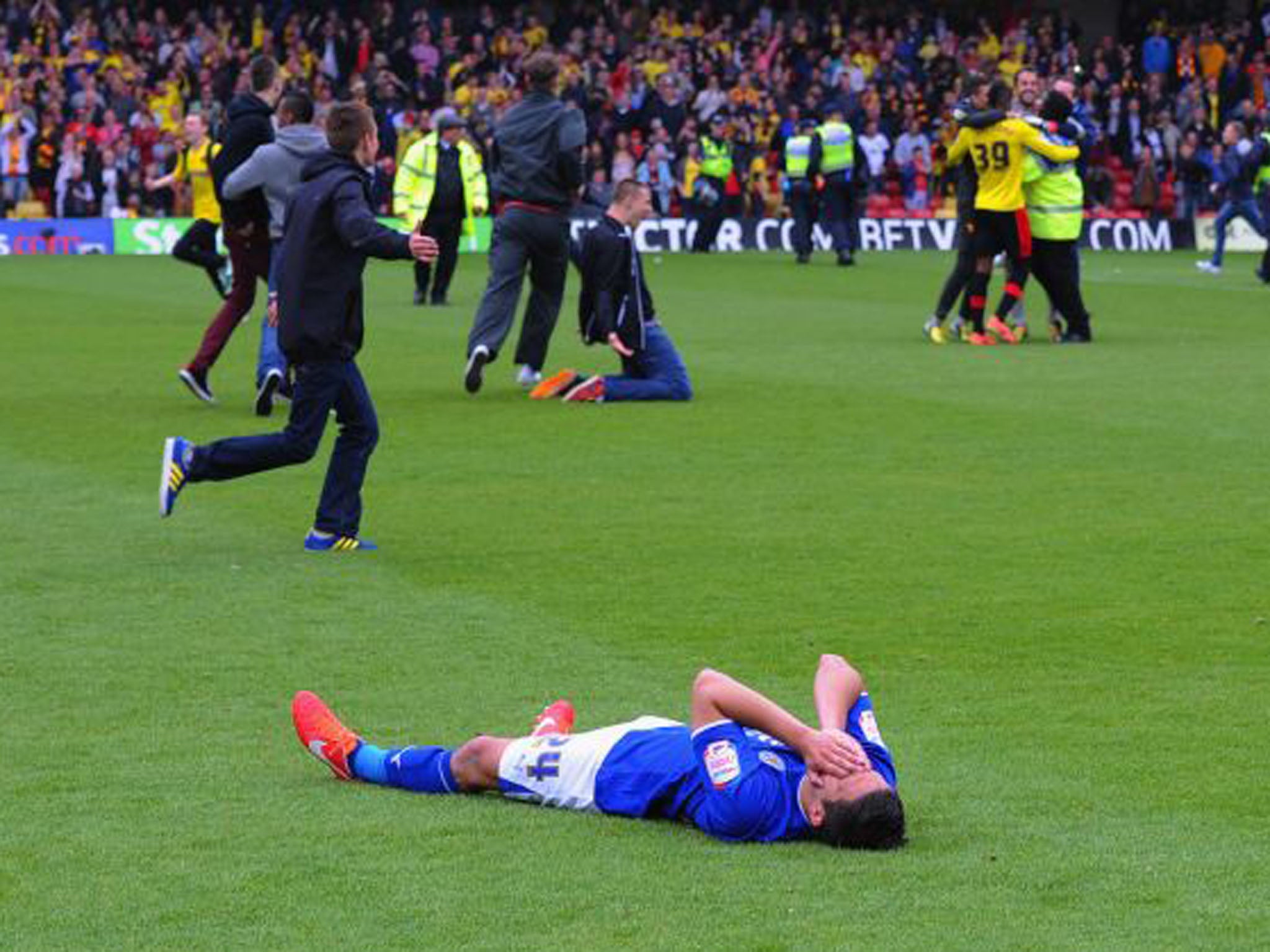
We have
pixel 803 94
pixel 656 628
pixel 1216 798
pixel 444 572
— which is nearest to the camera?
pixel 1216 798

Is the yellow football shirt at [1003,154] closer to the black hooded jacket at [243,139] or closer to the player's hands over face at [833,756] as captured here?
the black hooded jacket at [243,139]

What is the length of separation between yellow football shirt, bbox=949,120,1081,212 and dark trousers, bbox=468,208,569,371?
4.95m

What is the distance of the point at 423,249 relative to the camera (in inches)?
424

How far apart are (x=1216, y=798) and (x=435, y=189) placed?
71.1ft

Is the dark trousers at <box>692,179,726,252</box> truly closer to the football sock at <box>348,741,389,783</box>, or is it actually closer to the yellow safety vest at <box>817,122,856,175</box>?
the yellow safety vest at <box>817,122,856,175</box>

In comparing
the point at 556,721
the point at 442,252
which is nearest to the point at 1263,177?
the point at 442,252

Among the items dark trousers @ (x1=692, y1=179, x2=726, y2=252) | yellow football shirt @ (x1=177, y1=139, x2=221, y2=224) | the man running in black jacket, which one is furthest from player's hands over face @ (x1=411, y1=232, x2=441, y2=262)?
dark trousers @ (x1=692, y1=179, x2=726, y2=252)

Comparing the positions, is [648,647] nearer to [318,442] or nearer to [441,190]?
[318,442]

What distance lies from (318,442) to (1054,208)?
38.9 ft

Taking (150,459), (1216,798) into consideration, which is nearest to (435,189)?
(150,459)

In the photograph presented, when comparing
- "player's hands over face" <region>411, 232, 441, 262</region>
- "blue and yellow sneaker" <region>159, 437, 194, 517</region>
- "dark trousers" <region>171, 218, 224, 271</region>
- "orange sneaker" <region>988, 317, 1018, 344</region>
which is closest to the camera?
"player's hands over face" <region>411, 232, 441, 262</region>

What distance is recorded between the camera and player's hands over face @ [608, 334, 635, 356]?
17.2m

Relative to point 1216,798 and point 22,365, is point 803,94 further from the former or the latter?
point 1216,798

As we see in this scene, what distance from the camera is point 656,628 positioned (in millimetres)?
9375
